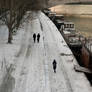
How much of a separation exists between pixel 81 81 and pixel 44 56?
27.8ft

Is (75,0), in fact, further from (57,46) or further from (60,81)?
(60,81)

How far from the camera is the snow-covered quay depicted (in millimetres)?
22391

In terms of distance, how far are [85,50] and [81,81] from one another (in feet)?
27.0

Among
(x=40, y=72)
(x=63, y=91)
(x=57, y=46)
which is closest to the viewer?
(x=63, y=91)

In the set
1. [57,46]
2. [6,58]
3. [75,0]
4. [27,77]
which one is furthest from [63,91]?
[75,0]

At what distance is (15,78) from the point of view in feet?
79.0

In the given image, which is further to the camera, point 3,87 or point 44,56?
point 44,56

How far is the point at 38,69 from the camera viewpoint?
26.8 meters

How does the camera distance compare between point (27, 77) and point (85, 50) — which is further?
point (85, 50)

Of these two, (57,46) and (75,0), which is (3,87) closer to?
(57,46)

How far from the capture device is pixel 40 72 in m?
25.8

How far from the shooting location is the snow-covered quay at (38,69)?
73.5ft

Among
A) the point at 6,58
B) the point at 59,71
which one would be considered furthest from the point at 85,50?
the point at 6,58

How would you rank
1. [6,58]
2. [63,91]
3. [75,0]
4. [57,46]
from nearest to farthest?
1. [63,91]
2. [6,58]
3. [57,46]
4. [75,0]
